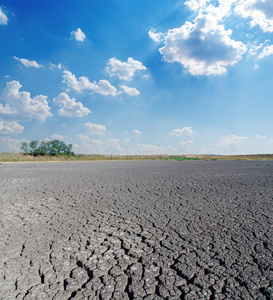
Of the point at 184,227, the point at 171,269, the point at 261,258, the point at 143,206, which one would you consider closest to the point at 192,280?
the point at 171,269

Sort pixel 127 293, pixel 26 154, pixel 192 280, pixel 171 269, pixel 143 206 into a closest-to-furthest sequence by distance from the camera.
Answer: pixel 127 293, pixel 192 280, pixel 171 269, pixel 143 206, pixel 26 154

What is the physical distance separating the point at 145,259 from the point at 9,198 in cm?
402

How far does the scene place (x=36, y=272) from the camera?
6.20 feet

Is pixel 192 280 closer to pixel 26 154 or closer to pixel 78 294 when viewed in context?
pixel 78 294

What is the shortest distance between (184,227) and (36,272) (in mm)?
1862

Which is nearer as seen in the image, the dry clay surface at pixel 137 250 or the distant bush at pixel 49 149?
the dry clay surface at pixel 137 250

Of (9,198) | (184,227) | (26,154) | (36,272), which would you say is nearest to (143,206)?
(184,227)

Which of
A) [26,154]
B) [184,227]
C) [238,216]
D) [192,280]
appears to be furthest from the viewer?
[26,154]

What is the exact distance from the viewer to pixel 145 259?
204cm

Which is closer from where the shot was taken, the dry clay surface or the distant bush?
the dry clay surface

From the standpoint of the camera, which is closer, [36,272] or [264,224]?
[36,272]

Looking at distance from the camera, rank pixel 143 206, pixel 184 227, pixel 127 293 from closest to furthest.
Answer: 1. pixel 127 293
2. pixel 184 227
3. pixel 143 206

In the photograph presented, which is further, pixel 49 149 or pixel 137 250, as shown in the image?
pixel 49 149

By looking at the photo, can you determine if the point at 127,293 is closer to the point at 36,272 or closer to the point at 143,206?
the point at 36,272
